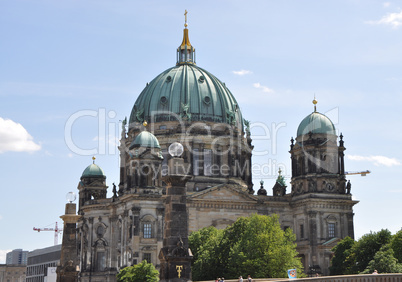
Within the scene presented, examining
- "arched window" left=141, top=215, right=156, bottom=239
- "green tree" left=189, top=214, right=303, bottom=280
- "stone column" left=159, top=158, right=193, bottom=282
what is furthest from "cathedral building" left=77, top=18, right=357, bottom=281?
"stone column" left=159, top=158, right=193, bottom=282

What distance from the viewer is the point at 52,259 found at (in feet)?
541

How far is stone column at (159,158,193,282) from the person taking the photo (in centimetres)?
4559

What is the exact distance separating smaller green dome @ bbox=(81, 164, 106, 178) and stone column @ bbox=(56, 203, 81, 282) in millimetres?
71263

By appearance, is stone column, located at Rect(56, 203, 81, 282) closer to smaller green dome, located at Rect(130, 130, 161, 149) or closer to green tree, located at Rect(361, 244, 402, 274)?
green tree, located at Rect(361, 244, 402, 274)

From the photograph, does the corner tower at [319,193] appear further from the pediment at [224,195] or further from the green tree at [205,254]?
the green tree at [205,254]

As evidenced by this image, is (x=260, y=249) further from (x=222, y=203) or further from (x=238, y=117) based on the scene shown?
(x=238, y=117)

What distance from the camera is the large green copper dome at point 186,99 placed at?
Result: 106 m

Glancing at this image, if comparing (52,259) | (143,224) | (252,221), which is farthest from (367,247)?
(52,259)

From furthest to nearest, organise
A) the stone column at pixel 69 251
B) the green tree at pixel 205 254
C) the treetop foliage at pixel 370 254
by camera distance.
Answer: the green tree at pixel 205 254
the treetop foliage at pixel 370 254
the stone column at pixel 69 251

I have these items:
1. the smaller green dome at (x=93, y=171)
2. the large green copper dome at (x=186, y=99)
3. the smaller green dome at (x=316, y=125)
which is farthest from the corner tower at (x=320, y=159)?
the smaller green dome at (x=93, y=171)

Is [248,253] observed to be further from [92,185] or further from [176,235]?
[92,185]

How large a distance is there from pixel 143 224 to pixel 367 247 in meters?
29.3

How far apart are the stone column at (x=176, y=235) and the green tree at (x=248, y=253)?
926 inches

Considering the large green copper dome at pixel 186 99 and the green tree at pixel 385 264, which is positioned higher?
the large green copper dome at pixel 186 99
